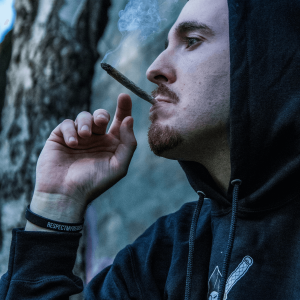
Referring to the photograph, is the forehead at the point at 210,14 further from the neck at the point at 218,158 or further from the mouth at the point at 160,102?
the neck at the point at 218,158

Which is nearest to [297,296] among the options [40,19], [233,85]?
[233,85]

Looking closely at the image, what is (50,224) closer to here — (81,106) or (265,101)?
(265,101)

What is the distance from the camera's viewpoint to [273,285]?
1083 mm

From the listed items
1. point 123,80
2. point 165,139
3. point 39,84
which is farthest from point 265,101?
point 39,84

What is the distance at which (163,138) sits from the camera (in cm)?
139

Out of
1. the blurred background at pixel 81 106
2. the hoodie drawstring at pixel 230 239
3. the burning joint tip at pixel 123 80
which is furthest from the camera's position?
the blurred background at pixel 81 106

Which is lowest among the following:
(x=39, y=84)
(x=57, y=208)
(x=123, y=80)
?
(x=57, y=208)

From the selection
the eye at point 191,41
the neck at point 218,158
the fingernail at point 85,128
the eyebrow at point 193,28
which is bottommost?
the neck at point 218,158

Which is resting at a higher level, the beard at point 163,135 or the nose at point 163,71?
the nose at point 163,71

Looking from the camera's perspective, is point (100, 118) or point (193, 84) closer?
point (193, 84)

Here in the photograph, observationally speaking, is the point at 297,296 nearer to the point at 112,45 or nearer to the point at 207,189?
the point at 207,189

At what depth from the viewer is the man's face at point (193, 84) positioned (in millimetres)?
1330

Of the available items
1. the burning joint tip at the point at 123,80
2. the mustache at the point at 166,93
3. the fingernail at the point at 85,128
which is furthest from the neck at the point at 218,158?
the fingernail at the point at 85,128

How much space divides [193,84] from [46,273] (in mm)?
1113
